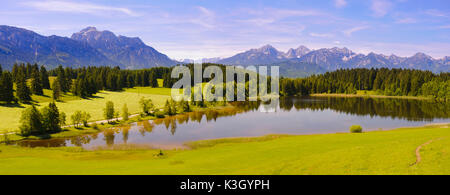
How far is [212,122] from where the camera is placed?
94062mm

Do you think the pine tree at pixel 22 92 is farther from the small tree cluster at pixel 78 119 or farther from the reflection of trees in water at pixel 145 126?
the reflection of trees in water at pixel 145 126

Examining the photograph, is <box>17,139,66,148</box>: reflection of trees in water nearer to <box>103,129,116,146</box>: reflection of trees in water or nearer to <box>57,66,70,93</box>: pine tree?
<box>103,129,116,146</box>: reflection of trees in water

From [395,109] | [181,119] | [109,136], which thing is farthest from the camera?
[395,109]

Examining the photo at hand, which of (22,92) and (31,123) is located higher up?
(22,92)

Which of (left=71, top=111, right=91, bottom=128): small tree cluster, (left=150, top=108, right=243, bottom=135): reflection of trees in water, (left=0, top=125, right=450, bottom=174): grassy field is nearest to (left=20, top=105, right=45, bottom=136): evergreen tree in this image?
(left=71, top=111, right=91, bottom=128): small tree cluster

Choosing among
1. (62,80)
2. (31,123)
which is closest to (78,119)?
(31,123)

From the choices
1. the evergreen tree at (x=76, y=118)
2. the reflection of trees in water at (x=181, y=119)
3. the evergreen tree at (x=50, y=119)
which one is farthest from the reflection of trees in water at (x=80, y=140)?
the reflection of trees in water at (x=181, y=119)

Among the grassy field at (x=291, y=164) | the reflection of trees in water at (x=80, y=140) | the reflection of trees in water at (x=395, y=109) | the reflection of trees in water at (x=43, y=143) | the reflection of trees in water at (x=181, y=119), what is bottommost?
the reflection of trees in water at (x=80, y=140)

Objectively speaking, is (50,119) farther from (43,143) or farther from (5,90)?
(5,90)

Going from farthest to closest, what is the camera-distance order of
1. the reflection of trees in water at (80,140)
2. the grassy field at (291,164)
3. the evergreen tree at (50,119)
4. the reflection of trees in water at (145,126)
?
the reflection of trees in water at (145,126), the evergreen tree at (50,119), the reflection of trees in water at (80,140), the grassy field at (291,164)

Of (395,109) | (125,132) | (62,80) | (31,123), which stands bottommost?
(125,132)

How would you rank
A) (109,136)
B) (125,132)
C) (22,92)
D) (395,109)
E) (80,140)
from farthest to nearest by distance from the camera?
(395,109) < (22,92) < (125,132) < (109,136) < (80,140)
